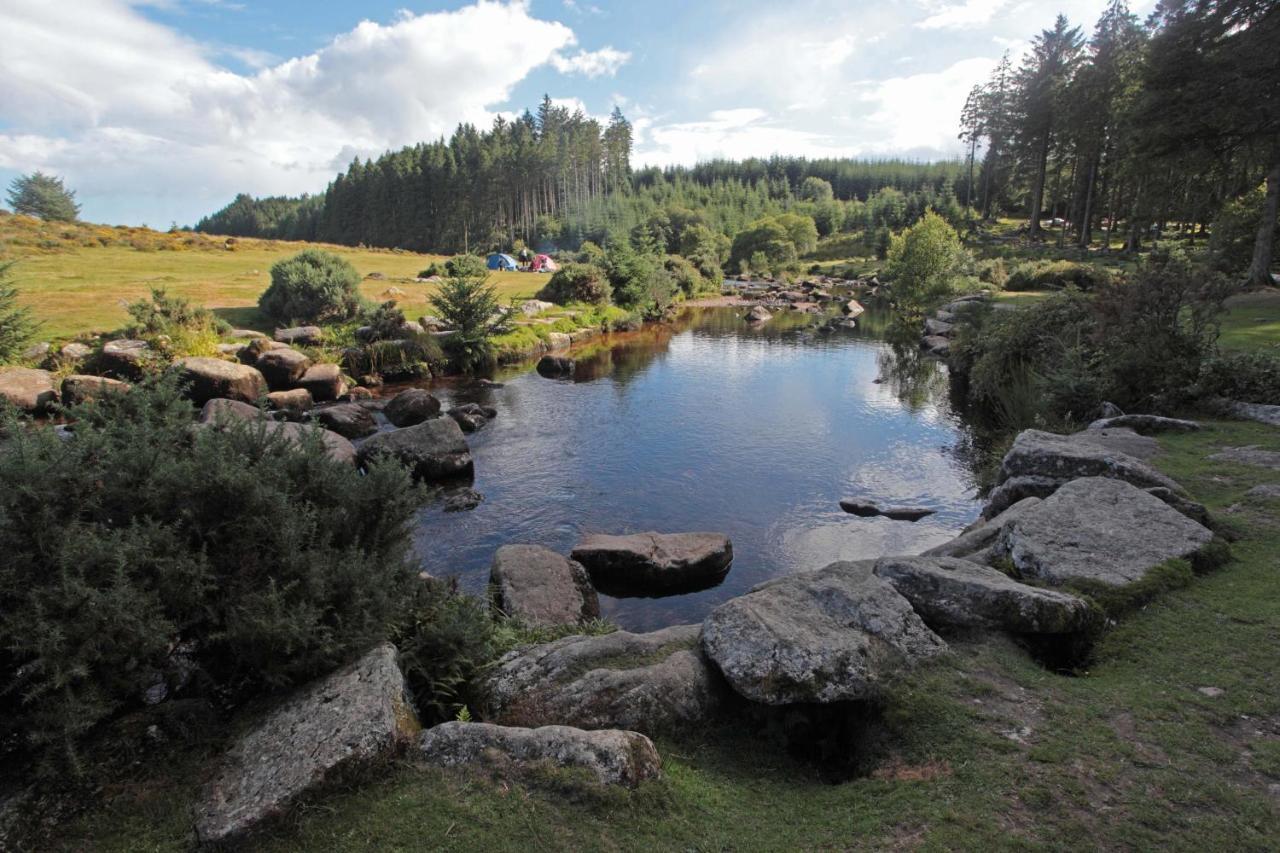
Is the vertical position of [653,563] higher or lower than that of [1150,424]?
lower

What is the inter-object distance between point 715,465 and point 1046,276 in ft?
146

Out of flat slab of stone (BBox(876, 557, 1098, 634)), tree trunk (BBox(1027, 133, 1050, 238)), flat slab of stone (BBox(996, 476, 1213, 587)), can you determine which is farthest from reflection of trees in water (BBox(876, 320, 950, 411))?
tree trunk (BBox(1027, 133, 1050, 238))

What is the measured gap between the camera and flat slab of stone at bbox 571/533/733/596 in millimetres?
12430

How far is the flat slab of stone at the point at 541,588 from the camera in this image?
404 inches

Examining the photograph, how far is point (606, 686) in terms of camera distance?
6289 mm

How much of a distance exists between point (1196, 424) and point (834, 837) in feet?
46.4

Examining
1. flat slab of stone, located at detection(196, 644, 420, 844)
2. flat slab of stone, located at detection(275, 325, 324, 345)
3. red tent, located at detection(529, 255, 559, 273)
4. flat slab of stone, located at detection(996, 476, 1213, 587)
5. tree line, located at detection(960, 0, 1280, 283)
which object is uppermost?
tree line, located at detection(960, 0, 1280, 283)

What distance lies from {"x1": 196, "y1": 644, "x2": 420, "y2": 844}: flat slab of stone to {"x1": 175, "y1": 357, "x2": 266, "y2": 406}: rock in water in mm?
20131

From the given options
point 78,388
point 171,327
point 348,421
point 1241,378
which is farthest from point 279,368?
point 1241,378

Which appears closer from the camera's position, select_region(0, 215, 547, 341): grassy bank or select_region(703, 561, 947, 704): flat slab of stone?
select_region(703, 561, 947, 704): flat slab of stone

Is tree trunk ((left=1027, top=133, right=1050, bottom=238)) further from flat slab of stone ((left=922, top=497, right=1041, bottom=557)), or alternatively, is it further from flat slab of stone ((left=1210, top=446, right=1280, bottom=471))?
flat slab of stone ((left=922, top=497, right=1041, bottom=557))

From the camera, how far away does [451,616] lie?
22.5 feet

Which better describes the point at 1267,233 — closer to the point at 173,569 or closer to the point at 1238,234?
the point at 1238,234

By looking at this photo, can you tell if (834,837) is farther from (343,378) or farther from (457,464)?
(343,378)
